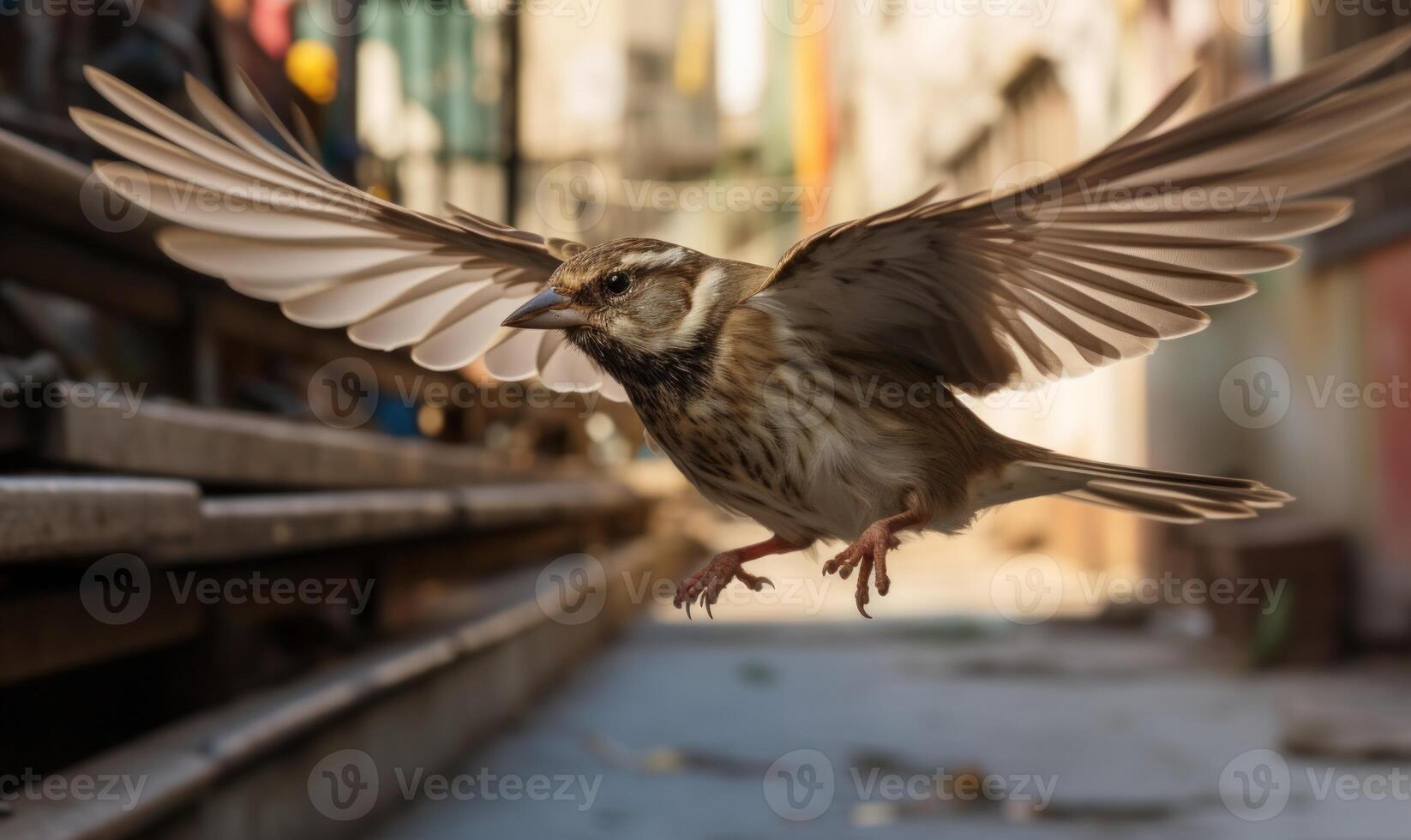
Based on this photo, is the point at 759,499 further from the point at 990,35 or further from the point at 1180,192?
the point at 990,35

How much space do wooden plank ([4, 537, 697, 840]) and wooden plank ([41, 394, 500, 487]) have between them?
596mm

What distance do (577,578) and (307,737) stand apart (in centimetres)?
414

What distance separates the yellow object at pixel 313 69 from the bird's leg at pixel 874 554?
753cm

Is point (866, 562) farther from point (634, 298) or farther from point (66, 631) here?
point (66, 631)

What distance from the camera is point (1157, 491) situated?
1.68 m

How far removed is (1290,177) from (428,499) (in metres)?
3.97

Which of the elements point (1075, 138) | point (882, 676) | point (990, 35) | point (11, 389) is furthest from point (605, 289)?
point (990, 35)

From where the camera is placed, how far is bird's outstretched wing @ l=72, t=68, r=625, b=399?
135 cm

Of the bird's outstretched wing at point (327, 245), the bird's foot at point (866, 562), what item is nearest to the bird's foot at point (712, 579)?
the bird's foot at point (866, 562)

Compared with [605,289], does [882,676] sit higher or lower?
lower

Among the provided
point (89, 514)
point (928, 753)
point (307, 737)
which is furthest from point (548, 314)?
point (928, 753)

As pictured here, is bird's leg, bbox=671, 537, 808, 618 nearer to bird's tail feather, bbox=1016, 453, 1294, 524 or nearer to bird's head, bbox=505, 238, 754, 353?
bird's head, bbox=505, 238, 754, 353

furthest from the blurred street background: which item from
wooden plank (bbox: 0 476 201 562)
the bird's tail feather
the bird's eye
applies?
the bird's eye

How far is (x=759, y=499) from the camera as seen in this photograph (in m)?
1.47
